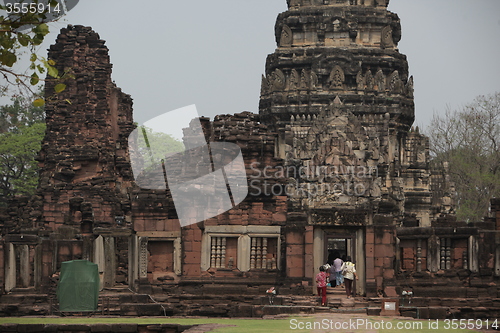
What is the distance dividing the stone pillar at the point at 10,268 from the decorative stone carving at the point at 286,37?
101ft

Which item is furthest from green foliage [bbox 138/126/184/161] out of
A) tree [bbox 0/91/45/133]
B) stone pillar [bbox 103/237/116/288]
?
stone pillar [bbox 103/237/116/288]

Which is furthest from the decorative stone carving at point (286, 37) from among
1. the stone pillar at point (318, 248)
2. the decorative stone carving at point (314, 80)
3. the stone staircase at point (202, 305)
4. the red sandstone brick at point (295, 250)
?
the red sandstone brick at point (295, 250)

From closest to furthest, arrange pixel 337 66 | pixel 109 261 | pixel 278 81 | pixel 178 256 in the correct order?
pixel 178 256, pixel 109 261, pixel 337 66, pixel 278 81

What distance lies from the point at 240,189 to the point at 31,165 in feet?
117

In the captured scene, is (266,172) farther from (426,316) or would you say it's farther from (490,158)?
(490,158)

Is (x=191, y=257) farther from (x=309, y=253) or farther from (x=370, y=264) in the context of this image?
(x=370, y=264)

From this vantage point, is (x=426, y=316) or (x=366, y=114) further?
(x=366, y=114)

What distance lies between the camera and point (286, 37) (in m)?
53.7

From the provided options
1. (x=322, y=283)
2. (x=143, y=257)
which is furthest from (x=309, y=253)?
(x=143, y=257)

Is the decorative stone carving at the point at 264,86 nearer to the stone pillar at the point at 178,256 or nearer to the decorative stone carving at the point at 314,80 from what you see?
the decorative stone carving at the point at 314,80

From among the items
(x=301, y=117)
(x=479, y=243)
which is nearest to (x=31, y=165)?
(x=301, y=117)

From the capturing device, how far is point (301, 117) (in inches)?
1981

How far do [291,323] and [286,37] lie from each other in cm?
3782

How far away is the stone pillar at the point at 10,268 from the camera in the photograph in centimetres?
2506
